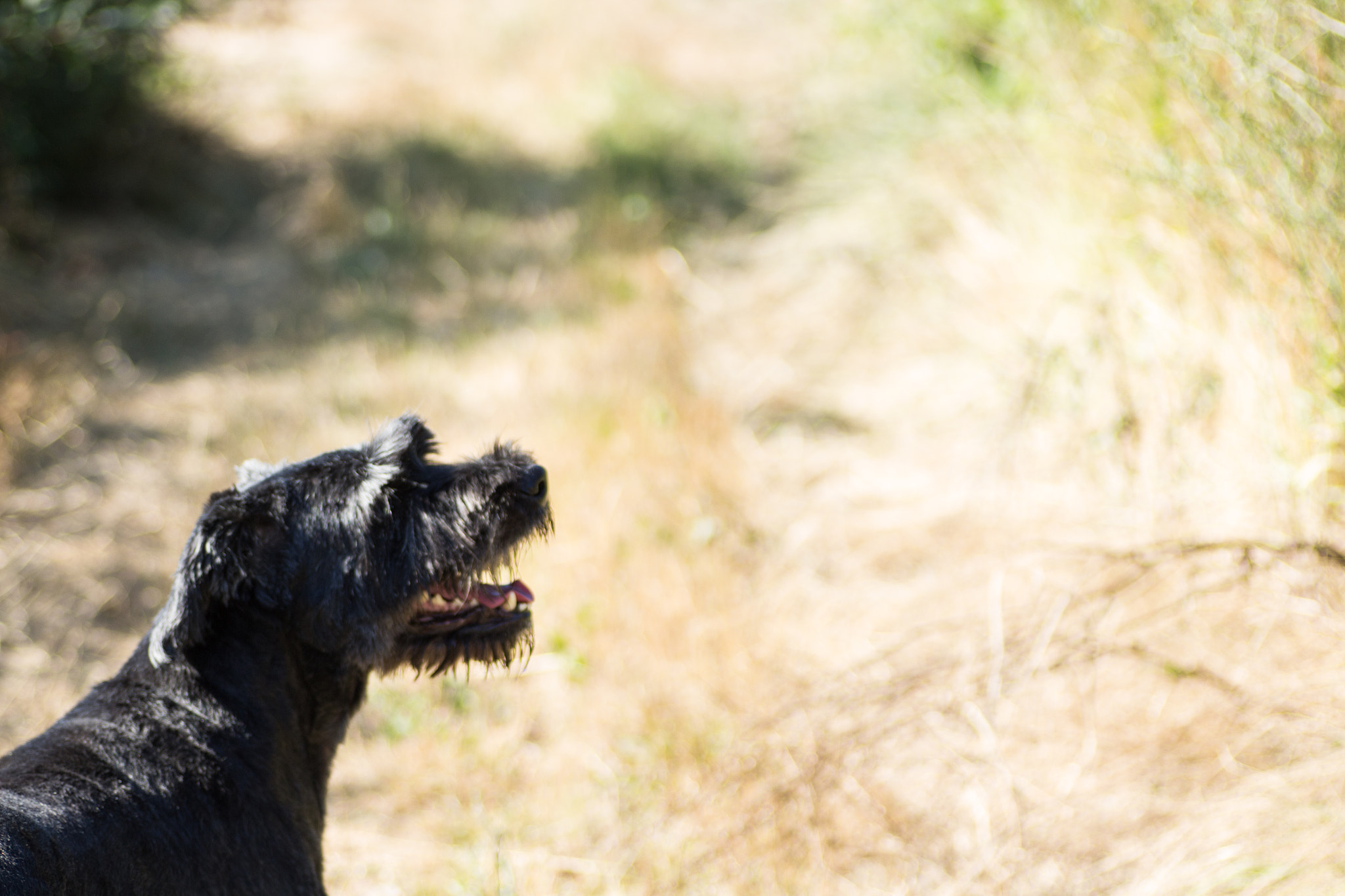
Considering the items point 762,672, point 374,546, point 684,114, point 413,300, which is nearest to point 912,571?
point 762,672

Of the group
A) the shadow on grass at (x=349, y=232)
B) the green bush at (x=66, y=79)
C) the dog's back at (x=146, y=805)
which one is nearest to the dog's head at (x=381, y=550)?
the dog's back at (x=146, y=805)

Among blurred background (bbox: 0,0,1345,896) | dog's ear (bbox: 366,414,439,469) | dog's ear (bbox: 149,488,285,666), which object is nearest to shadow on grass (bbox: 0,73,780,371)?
blurred background (bbox: 0,0,1345,896)

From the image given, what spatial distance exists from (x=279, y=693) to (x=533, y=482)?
835 mm

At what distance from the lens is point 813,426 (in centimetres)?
586

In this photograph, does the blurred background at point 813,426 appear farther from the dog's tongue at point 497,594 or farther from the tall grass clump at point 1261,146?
the dog's tongue at point 497,594

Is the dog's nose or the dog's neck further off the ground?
the dog's nose

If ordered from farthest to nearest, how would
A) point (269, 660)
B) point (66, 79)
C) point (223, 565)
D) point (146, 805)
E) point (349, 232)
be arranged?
point (349, 232), point (66, 79), point (269, 660), point (223, 565), point (146, 805)

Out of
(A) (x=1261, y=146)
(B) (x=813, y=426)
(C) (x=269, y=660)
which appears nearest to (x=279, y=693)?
(C) (x=269, y=660)

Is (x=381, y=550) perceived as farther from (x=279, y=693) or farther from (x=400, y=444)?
(x=279, y=693)

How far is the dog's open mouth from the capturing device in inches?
107

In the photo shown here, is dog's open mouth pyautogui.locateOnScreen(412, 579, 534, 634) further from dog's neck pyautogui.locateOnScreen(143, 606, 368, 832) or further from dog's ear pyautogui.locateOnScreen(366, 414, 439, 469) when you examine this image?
dog's ear pyautogui.locateOnScreen(366, 414, 439, 469)

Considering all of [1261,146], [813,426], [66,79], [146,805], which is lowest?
[146,805]

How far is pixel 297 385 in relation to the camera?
631 centimetres

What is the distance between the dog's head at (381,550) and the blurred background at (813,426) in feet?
0.92
